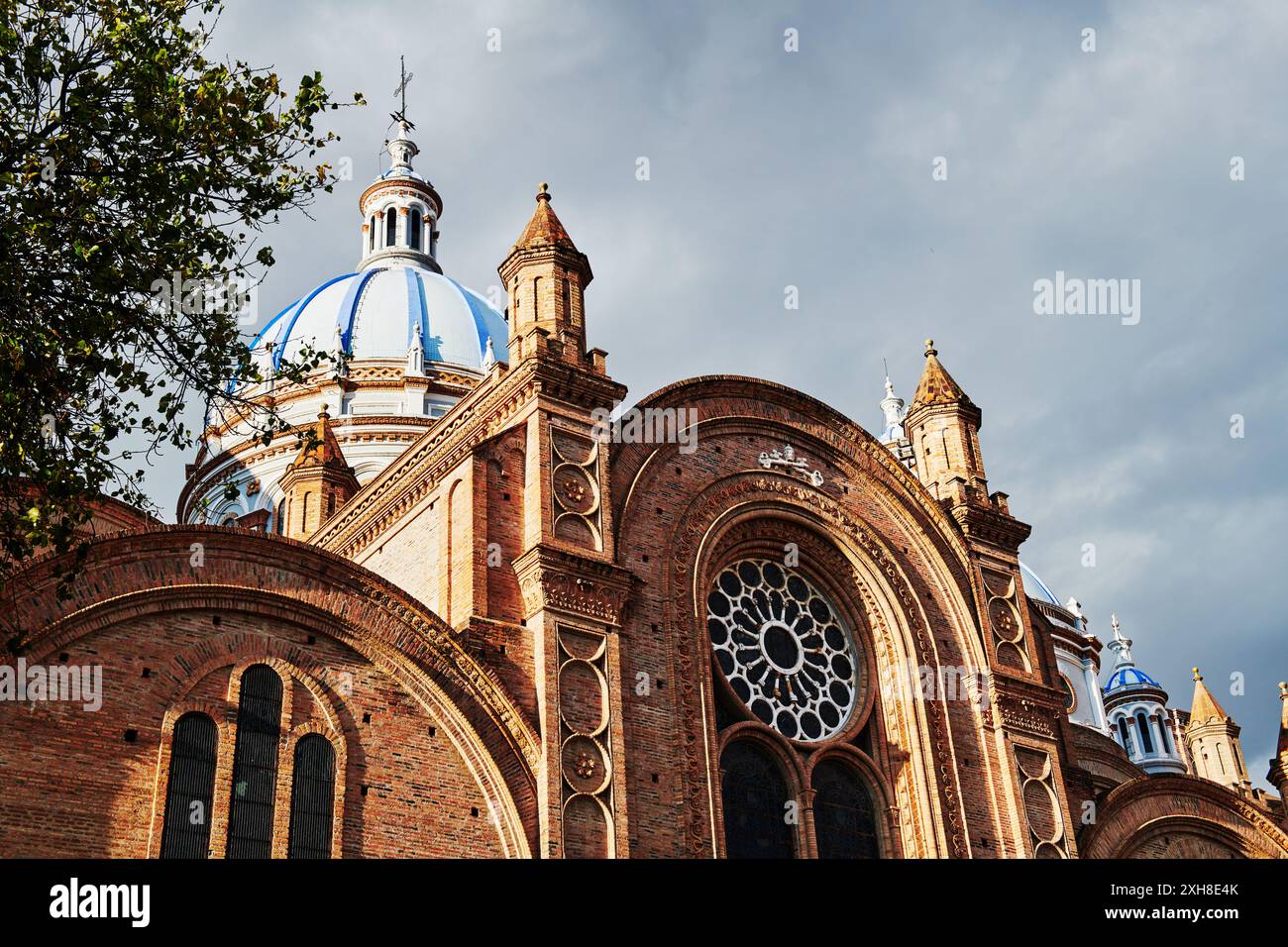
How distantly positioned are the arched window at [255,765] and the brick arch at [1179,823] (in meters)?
16.3

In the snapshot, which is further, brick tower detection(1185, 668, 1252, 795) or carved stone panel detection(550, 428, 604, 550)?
brick tower detection(1185, 668, 1252, 795)

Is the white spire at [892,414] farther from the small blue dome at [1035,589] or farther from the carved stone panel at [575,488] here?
the carved stone panel at [575,488]

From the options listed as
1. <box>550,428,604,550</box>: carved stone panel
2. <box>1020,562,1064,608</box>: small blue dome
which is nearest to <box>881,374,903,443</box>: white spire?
<box>1020,562,1064,608</box>: small blue dome

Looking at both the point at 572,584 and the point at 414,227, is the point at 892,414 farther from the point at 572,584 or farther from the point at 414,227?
the point at 572,584

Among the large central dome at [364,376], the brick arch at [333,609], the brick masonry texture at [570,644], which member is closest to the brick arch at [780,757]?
the brick masonry texture at [570,644]

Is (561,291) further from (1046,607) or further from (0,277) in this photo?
(1046,607)

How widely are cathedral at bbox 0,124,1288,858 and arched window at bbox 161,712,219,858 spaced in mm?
38

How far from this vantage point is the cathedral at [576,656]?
19516 mm

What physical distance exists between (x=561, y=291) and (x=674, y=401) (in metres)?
2.90

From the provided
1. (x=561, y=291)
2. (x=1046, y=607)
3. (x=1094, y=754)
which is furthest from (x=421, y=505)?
(x=1046, y=607)

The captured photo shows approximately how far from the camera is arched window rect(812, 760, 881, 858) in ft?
85.4

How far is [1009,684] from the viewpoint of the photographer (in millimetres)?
29422

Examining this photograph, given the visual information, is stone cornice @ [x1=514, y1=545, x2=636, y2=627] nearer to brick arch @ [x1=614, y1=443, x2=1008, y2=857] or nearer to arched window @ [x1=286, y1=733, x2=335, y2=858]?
brick arch @ [x1=614, y1=443, x2=1008, y2=857]
